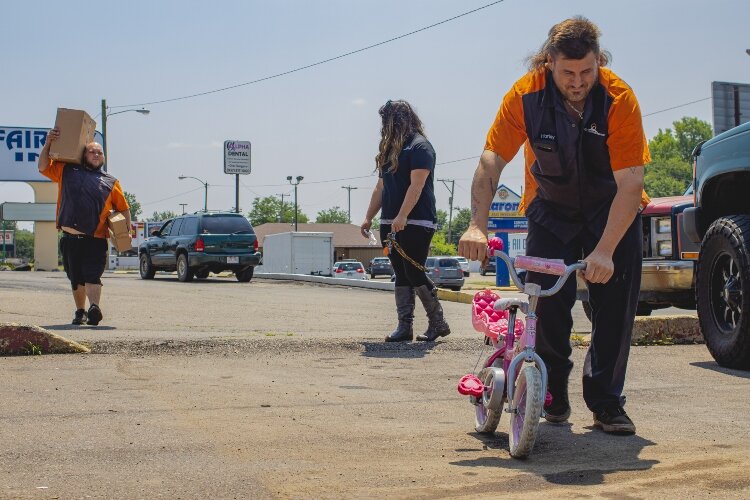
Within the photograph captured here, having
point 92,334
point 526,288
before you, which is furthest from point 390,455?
point 92,334

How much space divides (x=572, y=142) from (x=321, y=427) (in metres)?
1.68

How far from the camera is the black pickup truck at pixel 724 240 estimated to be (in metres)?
6.27

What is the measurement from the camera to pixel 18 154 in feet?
171

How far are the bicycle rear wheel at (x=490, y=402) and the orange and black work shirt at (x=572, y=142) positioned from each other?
0.78 m

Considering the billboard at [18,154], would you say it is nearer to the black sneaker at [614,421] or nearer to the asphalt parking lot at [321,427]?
the asphalt parking lot at [321,427]

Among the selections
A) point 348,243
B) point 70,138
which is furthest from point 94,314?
point 348,243

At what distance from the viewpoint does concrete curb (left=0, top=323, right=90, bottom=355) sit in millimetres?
6582

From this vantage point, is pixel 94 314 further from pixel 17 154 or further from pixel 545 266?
pixel 17 154

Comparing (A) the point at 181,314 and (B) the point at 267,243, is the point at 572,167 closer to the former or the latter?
(A) the point at 181,314

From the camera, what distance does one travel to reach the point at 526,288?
4.12 metres

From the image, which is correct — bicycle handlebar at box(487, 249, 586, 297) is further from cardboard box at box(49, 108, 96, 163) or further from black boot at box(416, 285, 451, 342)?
cardboard box at box(49, 108, 96, 163)

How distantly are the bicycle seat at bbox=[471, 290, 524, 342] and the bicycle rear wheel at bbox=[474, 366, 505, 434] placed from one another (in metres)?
0.17

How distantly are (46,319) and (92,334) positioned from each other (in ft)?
6.37

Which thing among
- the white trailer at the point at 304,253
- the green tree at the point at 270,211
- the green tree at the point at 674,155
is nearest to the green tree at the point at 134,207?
the green tree at the point at 270,211
